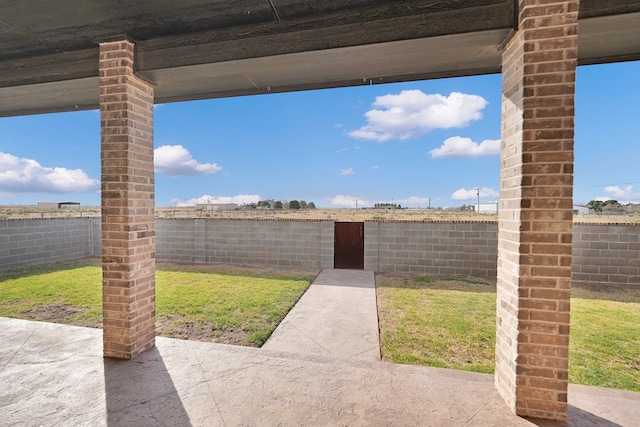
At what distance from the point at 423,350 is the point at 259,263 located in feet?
19.5

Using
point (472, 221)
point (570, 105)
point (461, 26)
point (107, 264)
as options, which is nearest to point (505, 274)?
point (570, 105)

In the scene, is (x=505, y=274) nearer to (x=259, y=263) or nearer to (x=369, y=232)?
(x=369, y=232)

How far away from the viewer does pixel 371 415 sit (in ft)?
6.64

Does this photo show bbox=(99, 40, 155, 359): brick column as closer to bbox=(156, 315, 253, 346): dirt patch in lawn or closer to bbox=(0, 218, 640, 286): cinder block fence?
bbox=(156, 315, 253, 346): dirt patch in lawn

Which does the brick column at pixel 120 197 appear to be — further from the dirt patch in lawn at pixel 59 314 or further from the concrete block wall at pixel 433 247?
the concrete block wall at pixel 433 247

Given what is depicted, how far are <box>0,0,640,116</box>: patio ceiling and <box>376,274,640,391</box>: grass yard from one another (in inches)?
118

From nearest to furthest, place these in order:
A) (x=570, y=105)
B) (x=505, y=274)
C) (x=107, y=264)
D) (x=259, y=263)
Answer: (x=570, y=105), (x=505, y=274), (x=107, y=264), (x=259, y=263)

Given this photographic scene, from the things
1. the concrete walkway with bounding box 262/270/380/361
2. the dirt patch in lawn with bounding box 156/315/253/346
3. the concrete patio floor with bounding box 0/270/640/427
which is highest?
the concrete patio floor with bounding box 0/270/640/427

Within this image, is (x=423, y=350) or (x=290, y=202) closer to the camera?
(x=423, y=350)

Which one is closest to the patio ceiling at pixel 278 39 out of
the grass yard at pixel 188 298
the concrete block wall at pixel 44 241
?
the grass yard at pixel 188 298

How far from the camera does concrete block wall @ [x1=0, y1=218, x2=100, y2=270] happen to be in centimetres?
749

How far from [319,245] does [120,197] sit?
590 cm

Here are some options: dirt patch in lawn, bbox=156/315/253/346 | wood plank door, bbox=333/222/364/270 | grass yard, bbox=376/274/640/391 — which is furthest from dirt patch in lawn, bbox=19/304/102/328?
wood plank door, bbox=333/222/364/270

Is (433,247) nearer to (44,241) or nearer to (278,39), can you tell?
(278,39)
